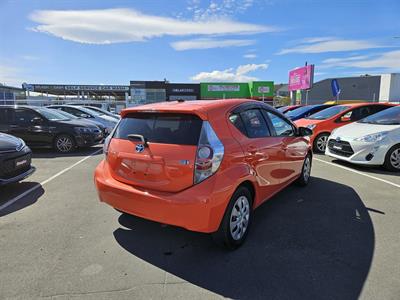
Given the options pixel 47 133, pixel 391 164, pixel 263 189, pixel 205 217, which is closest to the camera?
pixel 205 217

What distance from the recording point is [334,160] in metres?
8.23

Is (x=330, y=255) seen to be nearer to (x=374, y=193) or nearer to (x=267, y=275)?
(x=267, y=275)

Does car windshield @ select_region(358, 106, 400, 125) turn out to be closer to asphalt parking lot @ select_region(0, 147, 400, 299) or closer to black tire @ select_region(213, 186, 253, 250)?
asphalt parking lot @ select_region(0, 147, 400, 299)

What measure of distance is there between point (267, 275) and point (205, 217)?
0.80 metres

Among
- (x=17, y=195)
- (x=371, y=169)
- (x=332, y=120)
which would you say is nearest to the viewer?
(x=17, y=195)

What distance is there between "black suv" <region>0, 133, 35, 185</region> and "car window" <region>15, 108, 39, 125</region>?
14.0ft

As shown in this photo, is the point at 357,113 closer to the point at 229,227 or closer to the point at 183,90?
the point at 229,227

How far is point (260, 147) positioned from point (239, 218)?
96cm

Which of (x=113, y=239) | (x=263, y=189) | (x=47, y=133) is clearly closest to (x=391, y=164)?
(x=263, y=189)

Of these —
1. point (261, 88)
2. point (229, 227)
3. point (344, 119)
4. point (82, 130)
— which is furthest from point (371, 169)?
point (261, 88)

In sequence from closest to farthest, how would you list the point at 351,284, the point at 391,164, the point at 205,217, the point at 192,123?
the point at 351,284 → the point at 205,217 → the point at 192,123 → the point at 391,164

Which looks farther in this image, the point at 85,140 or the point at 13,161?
the point at 85,140

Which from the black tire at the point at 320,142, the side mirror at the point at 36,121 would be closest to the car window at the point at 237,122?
the black tire at the point at 320,142

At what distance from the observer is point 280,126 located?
15.1 feet
